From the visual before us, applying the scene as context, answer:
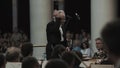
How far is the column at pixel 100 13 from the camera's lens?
52.6 ft

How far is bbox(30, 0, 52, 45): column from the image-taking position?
17203 millimetres

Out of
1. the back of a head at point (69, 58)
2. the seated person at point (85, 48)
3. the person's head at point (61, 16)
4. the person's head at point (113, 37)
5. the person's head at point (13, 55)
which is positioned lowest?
the seated person at point (85, 48)

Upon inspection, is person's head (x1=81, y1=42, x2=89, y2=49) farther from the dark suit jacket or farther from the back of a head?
the back of a head

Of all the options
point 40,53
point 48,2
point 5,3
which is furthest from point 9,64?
point 5,3

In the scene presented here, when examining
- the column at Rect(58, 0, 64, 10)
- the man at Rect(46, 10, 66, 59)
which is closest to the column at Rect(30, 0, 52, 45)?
the column at Rect(58, 0, 64, 10)

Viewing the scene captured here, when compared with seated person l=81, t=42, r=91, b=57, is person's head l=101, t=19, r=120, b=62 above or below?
above

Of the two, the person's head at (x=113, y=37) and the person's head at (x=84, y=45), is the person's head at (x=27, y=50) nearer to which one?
the person's head at (x=113, y=37)

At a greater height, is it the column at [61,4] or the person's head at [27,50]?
the column at [61,4]

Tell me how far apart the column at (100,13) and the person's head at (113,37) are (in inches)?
525

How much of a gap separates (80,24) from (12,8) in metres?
4.04

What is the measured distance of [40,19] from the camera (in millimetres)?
17203

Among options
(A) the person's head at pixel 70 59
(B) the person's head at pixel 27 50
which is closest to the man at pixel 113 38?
(A) the person's head at pixel 70 59

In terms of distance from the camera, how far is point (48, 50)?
10.5m

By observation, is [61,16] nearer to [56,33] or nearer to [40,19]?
[56,33]
